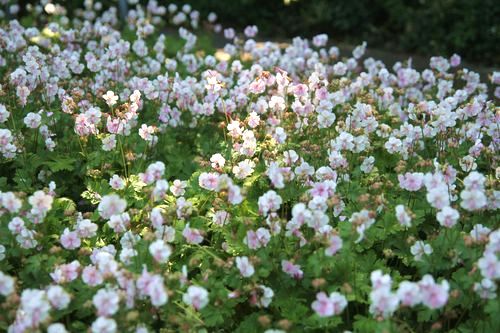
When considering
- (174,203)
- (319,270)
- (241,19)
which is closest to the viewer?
(319,270)

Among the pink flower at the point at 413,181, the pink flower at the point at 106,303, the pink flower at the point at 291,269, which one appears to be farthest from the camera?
the pink flower at the point at 413,181

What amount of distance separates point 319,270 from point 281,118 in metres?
1.48

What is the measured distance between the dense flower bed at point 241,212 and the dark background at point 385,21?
287 cm

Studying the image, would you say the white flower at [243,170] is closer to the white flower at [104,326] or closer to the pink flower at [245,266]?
the pink flower at [245,266]

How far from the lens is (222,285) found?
9.84 feet

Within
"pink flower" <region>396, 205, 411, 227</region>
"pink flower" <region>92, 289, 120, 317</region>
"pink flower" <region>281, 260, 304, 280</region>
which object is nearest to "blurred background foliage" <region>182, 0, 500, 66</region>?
"pink flower" <region>396, 205, 411, 227</region>

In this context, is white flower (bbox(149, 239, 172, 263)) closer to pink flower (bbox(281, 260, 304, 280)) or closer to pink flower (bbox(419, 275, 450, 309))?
pink flower (bbox(281, 260, 304, 280))

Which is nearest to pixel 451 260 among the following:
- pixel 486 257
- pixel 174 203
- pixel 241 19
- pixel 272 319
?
pixel 486 257

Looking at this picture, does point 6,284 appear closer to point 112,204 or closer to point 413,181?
A: point 112,204

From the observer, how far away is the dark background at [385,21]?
7.46 metres

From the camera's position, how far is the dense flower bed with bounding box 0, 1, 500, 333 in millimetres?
2742

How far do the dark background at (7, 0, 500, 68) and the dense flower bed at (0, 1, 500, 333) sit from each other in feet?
9.41

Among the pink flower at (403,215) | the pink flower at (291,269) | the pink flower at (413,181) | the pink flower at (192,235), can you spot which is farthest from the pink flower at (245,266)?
the pink flower at (413,181)

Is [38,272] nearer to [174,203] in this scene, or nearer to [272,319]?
[174,203]
